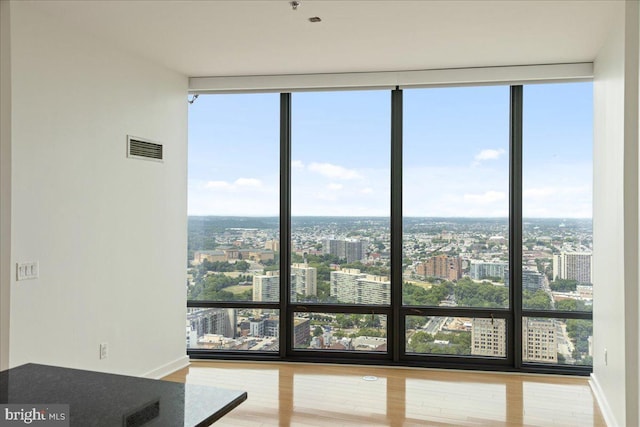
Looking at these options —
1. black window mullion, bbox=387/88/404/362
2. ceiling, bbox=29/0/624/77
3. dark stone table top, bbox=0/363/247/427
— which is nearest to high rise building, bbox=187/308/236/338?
black window mullion, bbox=387/88/404/362

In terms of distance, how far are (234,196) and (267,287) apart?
3.18 ft

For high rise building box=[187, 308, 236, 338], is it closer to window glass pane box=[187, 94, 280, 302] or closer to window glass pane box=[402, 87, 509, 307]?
window glass pane box=[187, 94, 280, 302]

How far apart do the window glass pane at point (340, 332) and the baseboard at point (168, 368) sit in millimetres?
1061

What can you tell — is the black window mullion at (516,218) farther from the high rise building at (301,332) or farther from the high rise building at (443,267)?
the high rise building at (301,332)

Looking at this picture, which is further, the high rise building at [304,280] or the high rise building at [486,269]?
the high rise building at [304,280]

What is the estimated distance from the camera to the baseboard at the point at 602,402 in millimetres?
3751

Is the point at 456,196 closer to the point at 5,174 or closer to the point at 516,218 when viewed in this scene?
the point at 516,218

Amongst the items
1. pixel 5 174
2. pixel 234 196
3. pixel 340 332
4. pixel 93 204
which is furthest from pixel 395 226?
pixel 5 174

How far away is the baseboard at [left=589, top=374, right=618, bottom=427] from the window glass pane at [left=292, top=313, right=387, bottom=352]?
1.81 meters

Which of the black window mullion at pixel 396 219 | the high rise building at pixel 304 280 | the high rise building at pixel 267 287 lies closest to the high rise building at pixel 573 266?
the black window mullion at pixel 396 219

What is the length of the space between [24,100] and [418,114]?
11.1 ft

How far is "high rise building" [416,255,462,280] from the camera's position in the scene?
5.29m

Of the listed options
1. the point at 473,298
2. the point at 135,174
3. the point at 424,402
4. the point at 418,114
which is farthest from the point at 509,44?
the point at 135,174

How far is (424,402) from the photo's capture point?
424 cm
